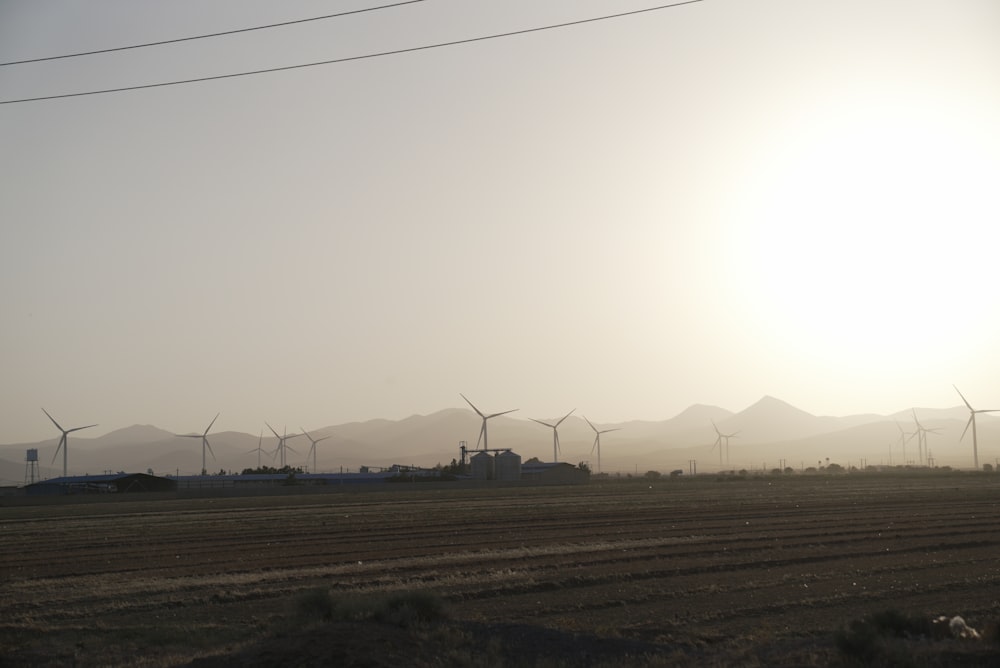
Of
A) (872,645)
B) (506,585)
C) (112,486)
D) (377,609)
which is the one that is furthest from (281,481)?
(872,645)

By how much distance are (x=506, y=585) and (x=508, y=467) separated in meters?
119

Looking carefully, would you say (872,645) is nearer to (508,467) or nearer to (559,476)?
(559,476)

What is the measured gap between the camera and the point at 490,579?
29.0m

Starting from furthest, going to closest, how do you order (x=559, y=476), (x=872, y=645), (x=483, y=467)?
(x=483, y=467) < (x=559, y=476) < (x=872, y=645)

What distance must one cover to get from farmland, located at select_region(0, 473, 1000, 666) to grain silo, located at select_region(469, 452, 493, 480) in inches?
3514

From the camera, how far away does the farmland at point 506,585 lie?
18453mm

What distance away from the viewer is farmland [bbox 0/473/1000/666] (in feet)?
60.5

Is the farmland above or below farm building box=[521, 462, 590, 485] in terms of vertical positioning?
below

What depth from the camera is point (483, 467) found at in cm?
14800

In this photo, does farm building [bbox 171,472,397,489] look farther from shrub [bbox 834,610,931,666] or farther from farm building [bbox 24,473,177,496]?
shrub [bbox 834,610,931,666]

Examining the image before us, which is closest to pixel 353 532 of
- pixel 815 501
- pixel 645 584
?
pixel 645 584

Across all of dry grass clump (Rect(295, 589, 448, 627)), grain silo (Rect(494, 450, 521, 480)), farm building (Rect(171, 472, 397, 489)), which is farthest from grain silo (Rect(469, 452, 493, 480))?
dry grass clump (Rect(295, 589, 448, 627))

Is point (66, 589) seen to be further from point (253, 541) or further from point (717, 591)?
point (717, 591)

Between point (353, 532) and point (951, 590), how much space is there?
30.2m
